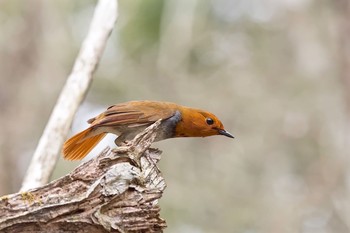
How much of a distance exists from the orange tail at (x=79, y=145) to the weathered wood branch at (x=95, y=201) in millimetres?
932

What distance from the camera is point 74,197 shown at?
2.48m

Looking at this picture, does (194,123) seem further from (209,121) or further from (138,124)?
(138,124)

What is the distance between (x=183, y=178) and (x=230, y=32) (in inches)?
86.5

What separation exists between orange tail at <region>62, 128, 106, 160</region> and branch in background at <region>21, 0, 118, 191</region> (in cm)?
12

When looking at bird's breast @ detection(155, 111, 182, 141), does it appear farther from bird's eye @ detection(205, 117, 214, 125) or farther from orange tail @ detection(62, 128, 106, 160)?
orange tail @ detection(62, 128, 106, 160)

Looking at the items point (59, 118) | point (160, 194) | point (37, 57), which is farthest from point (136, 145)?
point (37, 57)

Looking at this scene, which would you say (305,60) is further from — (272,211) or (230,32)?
(272,211)

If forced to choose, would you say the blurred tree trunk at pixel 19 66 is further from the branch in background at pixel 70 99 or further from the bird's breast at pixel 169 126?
the bird's breast at pixel 169 126

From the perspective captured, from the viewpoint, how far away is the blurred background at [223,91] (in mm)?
7953

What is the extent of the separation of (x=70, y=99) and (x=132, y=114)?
0.36 metres

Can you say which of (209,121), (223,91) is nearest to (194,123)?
(209,121)

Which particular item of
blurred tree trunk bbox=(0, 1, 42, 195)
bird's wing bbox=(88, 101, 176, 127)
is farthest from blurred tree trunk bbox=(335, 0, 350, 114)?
bird's wing bbox=(88, 101, 176, 127)

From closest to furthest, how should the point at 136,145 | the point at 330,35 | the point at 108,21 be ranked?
the point at 136,145 → the point at 108,21 → the point at 330,35

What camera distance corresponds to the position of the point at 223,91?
9797 millimetres
